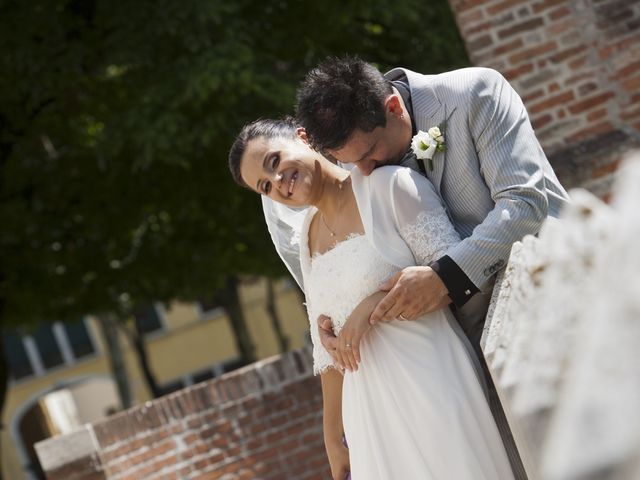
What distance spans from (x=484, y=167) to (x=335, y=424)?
1.15 meters

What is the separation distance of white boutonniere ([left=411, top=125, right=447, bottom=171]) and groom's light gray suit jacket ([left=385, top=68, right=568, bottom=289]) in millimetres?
28

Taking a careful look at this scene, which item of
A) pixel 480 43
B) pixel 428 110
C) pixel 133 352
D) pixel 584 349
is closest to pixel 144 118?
pixel 480 43

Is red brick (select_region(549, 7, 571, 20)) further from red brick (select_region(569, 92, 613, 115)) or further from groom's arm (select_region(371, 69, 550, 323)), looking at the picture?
groom's arm (select_region(371, 69, 550, 323))

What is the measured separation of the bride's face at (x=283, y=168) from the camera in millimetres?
3631

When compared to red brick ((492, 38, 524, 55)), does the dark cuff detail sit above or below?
below

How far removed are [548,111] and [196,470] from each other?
3.14m

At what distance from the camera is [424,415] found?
3.37 m

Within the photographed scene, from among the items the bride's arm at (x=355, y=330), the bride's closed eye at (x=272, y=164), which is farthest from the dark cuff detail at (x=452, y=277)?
the bride's closed eye at (x=272, y=164)

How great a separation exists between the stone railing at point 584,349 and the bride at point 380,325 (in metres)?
1.07

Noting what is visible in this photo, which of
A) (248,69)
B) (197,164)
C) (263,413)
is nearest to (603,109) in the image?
(263,413)

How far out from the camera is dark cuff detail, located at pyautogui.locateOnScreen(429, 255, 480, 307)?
324cm

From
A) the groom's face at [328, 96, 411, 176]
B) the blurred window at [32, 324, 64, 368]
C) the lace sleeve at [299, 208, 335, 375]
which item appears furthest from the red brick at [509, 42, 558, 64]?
the blurred window at [32, 324, 64, 368]

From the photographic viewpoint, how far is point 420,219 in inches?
132

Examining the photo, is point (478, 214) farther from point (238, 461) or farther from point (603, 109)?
point (238, 461)
